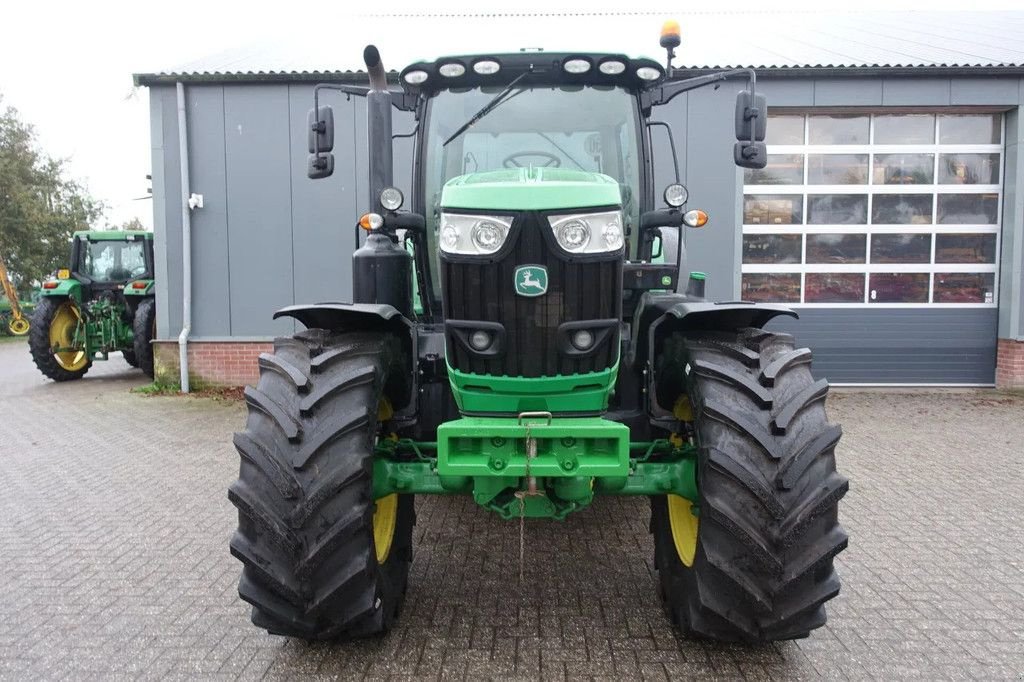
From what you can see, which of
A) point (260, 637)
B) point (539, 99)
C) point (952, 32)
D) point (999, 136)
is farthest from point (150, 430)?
point (952, 32)

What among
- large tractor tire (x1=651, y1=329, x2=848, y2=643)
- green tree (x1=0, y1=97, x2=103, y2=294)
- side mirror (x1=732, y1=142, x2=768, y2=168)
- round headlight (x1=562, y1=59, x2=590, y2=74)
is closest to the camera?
large tractor tire (x1=651, y1=329, x2=848, y2=643)

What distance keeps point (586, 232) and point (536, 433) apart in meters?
0.75

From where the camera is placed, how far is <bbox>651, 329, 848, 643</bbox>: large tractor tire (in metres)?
2.66

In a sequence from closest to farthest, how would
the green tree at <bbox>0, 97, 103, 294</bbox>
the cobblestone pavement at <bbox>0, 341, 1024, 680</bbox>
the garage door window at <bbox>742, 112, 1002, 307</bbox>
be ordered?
the cobblestone pavement at <bbox>0, 341, 1024, 680</bbox> < the garage door window at <bbox>742, 112, 1002, 307</bbox> < the green tree at <bbox>0, 97, 103, 294</bbox>

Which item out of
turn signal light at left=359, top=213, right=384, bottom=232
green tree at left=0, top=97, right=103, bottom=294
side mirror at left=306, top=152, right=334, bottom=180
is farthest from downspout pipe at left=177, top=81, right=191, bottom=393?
green tree at left=0, top=97, right=103, bottom=294

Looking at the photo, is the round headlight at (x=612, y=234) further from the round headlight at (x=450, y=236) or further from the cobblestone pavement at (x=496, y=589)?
the cobblestone pavement at (x=496, y=589)

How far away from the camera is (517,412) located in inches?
115

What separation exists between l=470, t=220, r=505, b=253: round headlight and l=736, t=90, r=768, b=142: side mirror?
5.27 feet

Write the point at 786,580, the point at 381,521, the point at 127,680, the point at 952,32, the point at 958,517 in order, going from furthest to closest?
the point at 952,32
the point at 958,517
the point at 381,521
the point at 127,680
the point at 786,580

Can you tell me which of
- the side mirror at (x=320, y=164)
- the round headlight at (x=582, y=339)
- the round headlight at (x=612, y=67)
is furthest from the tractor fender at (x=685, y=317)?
the side mirror at (x=320, y=164)

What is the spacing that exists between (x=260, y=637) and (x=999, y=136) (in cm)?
1043

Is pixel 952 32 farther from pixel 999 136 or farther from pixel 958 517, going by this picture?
pixel 958 517

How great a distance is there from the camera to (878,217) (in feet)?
31.9

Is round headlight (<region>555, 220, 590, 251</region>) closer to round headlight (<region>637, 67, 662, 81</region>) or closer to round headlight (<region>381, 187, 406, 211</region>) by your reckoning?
round headlight (<region>381, 187, 406, 211</region>)
